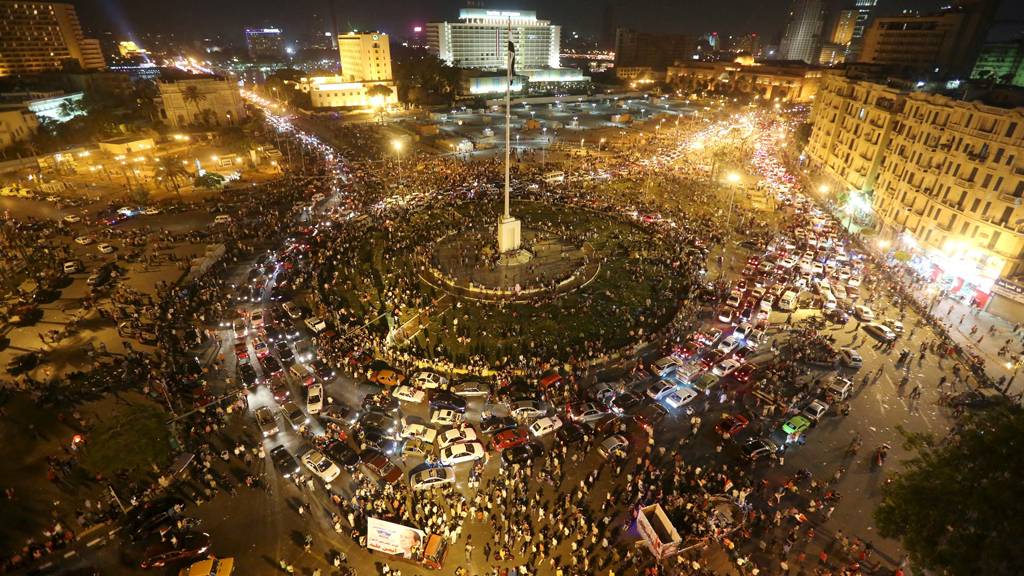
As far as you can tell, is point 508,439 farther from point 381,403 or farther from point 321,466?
point 321,466

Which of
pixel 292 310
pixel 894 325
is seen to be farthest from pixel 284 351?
pixel 894 325

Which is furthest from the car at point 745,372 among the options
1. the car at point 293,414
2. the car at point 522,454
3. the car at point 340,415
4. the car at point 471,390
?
the car at point 293,414

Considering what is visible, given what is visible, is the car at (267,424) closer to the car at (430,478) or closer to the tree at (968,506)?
the car at (430,478)

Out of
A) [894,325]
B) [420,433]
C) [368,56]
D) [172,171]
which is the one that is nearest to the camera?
[420,433]

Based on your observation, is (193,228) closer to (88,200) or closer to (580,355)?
(88,200)

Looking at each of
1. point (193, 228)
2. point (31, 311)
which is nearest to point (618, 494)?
point (31, 311)

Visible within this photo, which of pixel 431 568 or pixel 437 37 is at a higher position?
pixel 437 37
